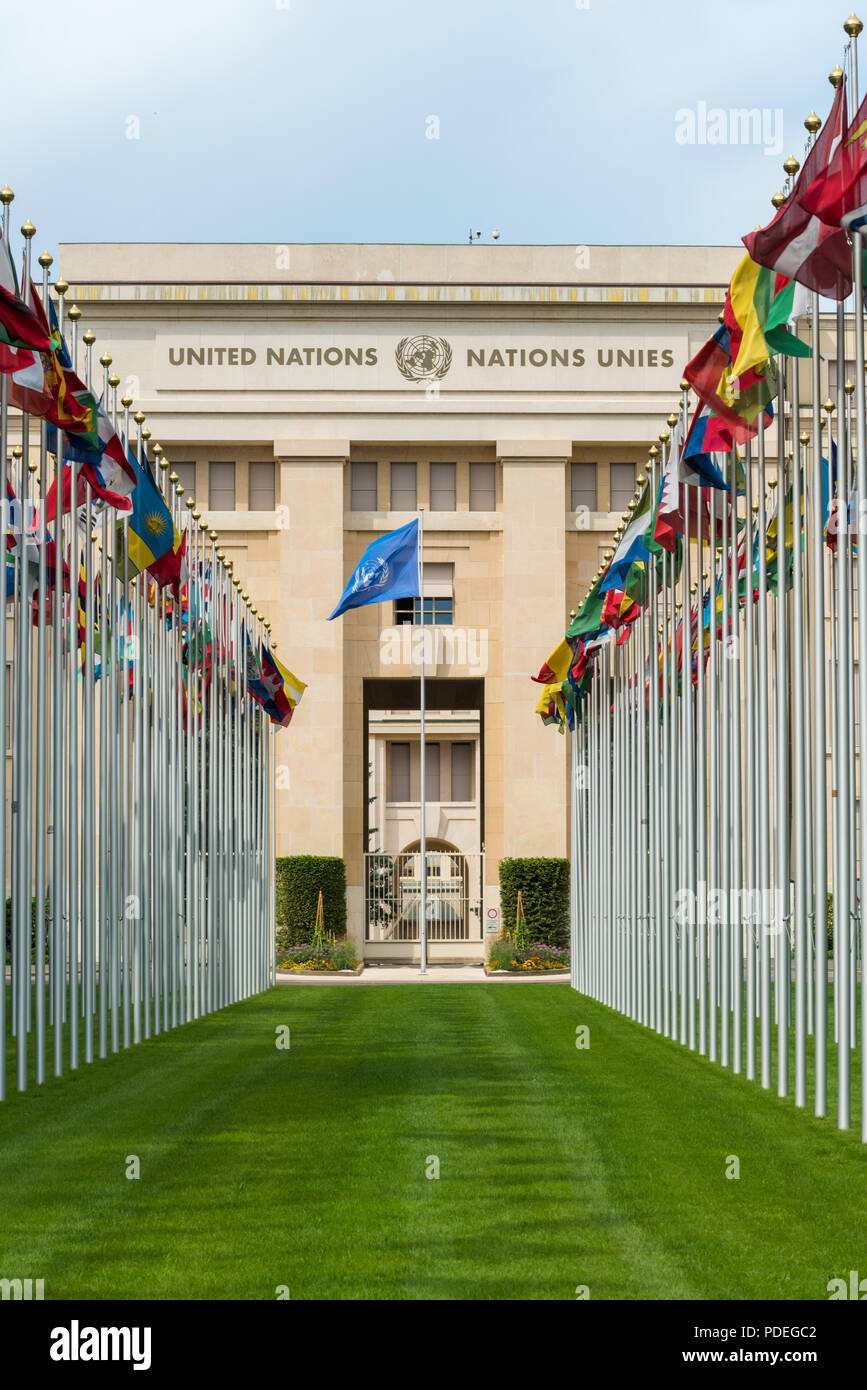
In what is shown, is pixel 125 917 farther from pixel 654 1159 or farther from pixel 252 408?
pixel 252 408

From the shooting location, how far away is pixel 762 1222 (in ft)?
25.1

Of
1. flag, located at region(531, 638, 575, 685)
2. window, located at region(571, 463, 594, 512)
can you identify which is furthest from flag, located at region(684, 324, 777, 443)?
window, located at region(571, 463, 594, 512)

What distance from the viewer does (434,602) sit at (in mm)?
44844

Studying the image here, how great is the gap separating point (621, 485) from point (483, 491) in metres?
4.05

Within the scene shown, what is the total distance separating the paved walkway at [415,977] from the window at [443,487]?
13673 millimetres

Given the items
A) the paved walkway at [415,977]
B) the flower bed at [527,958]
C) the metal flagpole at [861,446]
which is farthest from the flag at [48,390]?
the flower bed at [527,958]

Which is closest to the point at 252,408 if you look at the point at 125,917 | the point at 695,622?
the point at 695,622

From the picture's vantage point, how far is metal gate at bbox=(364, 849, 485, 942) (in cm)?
4369

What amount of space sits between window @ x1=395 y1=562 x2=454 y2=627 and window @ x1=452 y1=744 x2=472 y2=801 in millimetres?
19487

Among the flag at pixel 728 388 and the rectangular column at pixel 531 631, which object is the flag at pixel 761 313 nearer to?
the flag at pixel 728 388

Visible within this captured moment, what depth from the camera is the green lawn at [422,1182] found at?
6.61m

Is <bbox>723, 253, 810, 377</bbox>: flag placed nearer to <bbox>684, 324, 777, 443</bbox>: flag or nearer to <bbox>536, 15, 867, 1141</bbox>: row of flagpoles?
<bbox>536, 15, 867, 1141</bbox>: row of flagpoles

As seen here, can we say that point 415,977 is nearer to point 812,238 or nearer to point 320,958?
point 320,958

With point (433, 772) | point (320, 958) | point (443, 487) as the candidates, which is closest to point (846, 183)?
point (320, 958)
